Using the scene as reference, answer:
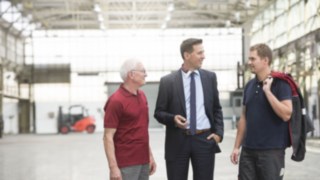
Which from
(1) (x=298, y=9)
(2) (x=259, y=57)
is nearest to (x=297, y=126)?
(2) (x=259, y=57)

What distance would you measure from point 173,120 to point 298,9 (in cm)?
3081

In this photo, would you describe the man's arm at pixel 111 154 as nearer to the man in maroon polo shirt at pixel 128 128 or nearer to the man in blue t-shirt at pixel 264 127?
the man in maroon polo shirt at pixel 128 128

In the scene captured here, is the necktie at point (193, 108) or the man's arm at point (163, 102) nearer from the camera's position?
the necktie at point (193, 108)

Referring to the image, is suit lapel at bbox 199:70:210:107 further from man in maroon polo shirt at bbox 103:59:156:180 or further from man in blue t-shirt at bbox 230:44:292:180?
man in maroon polo shirt at bbox 103:59:156:180

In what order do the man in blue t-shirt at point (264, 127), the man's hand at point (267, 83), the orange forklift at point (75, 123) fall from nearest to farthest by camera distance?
the man's hand at point (267, 83) → the man in blue t-shirt at point (264, 127) → the orange forklift at point (75, 123)

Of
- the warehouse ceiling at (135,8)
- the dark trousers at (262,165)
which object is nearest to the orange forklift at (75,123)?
the warehouse ceiling at (135,8)

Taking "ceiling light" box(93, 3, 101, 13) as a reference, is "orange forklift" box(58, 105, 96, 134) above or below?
below

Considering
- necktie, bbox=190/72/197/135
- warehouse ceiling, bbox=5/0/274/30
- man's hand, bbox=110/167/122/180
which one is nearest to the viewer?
man's hand, bbox=110/167/122/180

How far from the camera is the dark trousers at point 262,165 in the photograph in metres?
4.78

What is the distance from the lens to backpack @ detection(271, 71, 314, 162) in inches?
188

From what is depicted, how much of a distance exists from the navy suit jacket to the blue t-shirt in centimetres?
37

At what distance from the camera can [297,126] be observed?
479 cm

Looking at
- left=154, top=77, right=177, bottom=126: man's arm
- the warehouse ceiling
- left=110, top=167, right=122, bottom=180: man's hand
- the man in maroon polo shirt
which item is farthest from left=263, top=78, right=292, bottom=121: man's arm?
the warehouse ceiling

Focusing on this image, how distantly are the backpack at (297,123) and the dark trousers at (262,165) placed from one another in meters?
0.14
